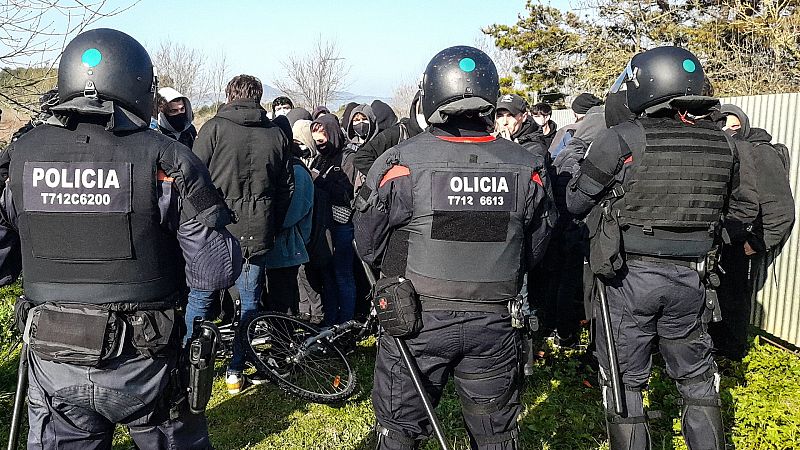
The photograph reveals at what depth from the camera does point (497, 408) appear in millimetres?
2959

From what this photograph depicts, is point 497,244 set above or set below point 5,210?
below

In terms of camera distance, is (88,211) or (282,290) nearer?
(88,211)

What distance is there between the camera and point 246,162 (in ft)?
15.0

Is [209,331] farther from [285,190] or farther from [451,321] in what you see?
[285,190]

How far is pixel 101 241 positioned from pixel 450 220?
4.69ft

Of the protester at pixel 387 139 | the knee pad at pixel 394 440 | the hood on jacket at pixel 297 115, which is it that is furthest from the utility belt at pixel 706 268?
the hood on jacket at pixel 297 115

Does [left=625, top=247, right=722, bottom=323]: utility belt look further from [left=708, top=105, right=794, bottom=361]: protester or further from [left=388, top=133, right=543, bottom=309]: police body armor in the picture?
[left=708, top=105, right=794, bottom=361]: protester

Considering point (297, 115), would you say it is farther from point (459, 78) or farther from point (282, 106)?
point (459, 78)

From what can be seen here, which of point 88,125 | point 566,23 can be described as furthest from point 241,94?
point 566,23

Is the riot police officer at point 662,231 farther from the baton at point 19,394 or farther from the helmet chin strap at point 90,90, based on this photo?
the baton at point 19,394

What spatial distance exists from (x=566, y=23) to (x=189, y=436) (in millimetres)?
25984

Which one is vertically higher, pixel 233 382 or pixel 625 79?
pixel 625 79

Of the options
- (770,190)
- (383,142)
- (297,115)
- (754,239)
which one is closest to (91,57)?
(383,142)

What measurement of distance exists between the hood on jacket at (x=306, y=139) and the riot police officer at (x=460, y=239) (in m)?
2.71
